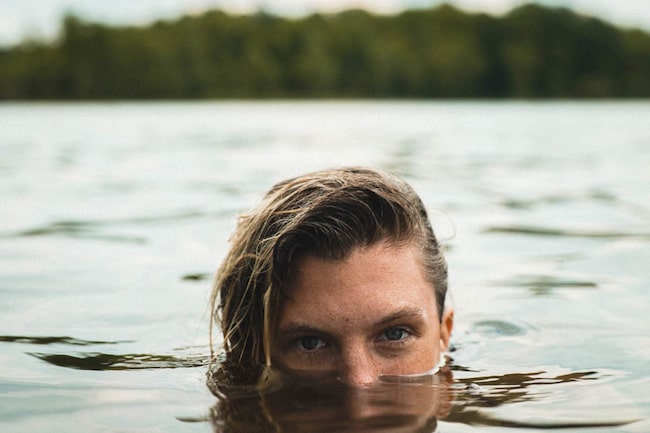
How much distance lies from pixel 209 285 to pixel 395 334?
99.1 inches

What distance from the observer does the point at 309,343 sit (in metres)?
3.06

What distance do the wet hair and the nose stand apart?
1.03 ft

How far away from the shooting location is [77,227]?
23.7 ft

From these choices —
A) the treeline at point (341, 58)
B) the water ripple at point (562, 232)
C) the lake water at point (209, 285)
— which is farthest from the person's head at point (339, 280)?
the treeline at point (341, 58)

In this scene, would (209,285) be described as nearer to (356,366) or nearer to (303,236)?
(303,236)

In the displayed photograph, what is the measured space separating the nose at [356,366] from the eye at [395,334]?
0.31 ft

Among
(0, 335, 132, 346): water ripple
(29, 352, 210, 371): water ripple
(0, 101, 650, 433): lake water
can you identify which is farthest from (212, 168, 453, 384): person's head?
(0, 335, 132, 346): water ripple

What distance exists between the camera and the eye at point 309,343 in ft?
9.93

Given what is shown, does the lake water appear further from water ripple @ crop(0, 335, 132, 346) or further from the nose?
the nose

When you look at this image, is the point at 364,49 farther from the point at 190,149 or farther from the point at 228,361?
the point at 228,361

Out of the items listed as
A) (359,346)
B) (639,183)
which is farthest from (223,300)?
(639,183)

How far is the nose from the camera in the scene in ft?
9.61

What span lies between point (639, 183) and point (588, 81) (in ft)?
155

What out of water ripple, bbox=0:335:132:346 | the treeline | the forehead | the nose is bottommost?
the treeline
